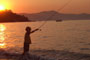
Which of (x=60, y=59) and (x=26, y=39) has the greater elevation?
(x=26, y=39)

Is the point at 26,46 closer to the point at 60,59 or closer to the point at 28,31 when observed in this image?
the point at 28,31

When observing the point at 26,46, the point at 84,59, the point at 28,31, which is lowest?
the point at 84,59

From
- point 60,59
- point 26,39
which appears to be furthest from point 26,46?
point 60,59

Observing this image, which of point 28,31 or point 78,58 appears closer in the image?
point 28,31

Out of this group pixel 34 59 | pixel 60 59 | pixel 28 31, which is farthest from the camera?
pixel 60 59

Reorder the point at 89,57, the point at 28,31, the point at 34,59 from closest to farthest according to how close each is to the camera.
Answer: the point at 28,31 → the point at 34,59 → the point at 89,57

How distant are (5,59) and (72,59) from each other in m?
5.80

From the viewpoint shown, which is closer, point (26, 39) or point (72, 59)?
point (26, 39)

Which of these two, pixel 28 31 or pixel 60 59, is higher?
pixel 28 31

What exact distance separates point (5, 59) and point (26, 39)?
3322mm

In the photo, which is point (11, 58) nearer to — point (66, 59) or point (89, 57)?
point (66, 59)

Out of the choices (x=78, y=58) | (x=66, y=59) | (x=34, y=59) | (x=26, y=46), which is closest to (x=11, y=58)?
(x=34, y=59)

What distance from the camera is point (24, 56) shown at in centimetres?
1514

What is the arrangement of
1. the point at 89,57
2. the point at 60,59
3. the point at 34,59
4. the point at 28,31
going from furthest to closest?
the point at 89,57, the point at 60,59, the point at 34,59, the point at 28,31
